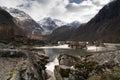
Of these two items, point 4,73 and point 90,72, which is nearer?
point 4,73

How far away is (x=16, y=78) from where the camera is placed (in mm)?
17203

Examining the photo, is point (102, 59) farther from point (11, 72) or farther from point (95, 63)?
point (11, 72)

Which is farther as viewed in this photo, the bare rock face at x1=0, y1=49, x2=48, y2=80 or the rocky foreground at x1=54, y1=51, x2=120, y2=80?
the bare rock face at x1=0, y1=49, x2=48, y2=80

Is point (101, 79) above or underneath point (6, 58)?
underneath

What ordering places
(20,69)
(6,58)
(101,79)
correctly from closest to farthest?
(101,79)
(20,69)
(6,58)

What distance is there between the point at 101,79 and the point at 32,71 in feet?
16.7

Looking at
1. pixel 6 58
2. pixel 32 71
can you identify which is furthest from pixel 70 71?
pixel 6 58

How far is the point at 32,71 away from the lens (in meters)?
18.4

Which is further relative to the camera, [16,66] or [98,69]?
[16,66]

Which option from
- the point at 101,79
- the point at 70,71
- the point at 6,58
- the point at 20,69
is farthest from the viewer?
the point at 70,71

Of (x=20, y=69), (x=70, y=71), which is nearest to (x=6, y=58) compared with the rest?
(x=20, y=69)

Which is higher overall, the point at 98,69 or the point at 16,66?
the point at 16,66

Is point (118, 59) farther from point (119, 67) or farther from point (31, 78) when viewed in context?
point (31, 78)

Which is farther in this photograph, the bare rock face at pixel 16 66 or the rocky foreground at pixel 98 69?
the bare rock face at pixel 16 66
